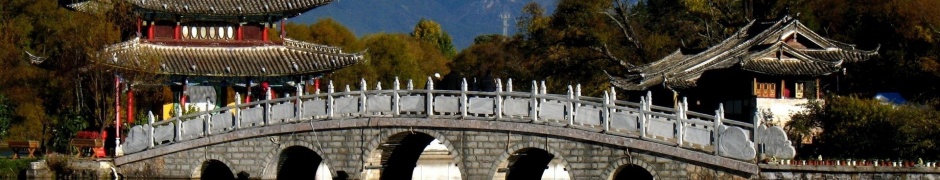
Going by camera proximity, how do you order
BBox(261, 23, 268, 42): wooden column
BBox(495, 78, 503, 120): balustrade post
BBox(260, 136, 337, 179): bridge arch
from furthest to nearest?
BBox(261, 23, 268, 42): wooden column < BBox(260, 136, 337, 179): bridge arch < BBox(495, 78, 503, 120): balustrade post

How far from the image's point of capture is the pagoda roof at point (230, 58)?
1768 inches

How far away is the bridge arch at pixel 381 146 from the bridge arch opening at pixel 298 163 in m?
0.95

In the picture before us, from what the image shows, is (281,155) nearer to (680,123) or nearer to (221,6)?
(680,123)

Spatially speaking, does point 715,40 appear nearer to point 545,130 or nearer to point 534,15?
point 534,15

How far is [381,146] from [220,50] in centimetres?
1193

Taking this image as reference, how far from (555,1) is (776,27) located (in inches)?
485

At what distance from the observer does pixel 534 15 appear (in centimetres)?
5622

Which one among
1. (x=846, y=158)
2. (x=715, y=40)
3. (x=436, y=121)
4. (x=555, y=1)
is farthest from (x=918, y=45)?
(x=436, y=121)

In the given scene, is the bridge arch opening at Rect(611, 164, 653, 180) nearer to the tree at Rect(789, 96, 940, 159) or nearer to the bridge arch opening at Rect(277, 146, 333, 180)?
the tree at Rect(789, 96, 940, 159)

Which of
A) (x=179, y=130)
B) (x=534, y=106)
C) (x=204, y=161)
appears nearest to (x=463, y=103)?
(x=534, y=106)

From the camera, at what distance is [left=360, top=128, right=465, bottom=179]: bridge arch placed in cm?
3500

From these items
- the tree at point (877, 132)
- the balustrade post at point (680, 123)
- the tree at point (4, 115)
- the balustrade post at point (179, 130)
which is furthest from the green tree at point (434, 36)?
the balustrade post at point (680, 123)

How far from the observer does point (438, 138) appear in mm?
35094

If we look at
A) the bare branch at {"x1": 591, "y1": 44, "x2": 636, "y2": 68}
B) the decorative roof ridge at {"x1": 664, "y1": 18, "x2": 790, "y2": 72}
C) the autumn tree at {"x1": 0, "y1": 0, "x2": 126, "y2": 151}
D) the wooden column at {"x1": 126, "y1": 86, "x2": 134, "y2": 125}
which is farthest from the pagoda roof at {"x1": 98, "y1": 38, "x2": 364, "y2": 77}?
the decorative roof ridge at {"x1": 664, "y1": 18, "x2": 790, "y2": 72}
